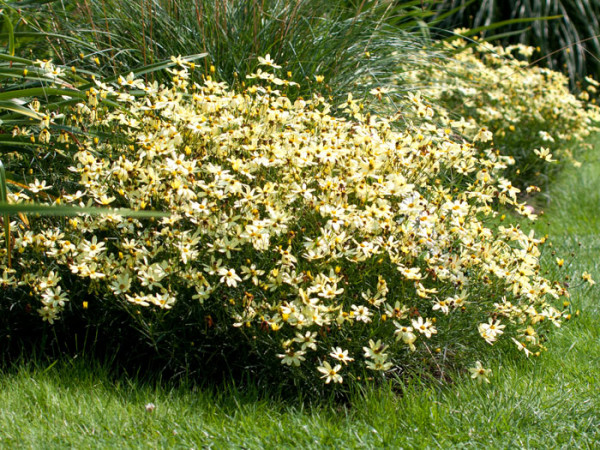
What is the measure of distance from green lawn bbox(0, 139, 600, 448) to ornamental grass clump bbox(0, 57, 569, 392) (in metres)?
0.14

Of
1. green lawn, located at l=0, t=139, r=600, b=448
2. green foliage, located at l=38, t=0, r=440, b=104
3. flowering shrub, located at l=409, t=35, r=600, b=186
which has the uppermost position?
green foliage, located at l=38, t=0, r=440, b=104

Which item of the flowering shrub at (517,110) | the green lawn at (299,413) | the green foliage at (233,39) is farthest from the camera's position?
the flowering shrub at (517,110)

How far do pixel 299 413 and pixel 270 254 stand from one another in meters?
0.60

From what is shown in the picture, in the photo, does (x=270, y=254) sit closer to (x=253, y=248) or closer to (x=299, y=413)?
(x=253, y=248)

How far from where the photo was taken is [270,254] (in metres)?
2.64

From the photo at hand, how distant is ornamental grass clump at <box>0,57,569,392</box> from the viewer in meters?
2.50

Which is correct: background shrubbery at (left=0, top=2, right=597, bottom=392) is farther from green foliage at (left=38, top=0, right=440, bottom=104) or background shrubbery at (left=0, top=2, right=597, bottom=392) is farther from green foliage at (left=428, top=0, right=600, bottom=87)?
green foliage at (left=428, top=0, right=600, bottom=87)

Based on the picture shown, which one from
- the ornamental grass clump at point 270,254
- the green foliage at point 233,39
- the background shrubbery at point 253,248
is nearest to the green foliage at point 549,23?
the green foliage at point 233,39

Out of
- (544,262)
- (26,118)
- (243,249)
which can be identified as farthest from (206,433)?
(544,262)

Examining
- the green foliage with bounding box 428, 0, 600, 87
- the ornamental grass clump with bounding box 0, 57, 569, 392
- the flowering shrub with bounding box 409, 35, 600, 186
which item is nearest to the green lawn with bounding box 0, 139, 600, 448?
the ornamental grass clump with bounding box 0, 57, 569, 392

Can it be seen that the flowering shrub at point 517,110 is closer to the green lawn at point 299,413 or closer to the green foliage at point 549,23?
the green foliage at point 549,23

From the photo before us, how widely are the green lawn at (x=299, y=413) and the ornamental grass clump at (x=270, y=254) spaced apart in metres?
0.14

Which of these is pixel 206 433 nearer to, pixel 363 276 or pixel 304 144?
pixel 363 276

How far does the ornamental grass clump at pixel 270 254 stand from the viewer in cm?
250
